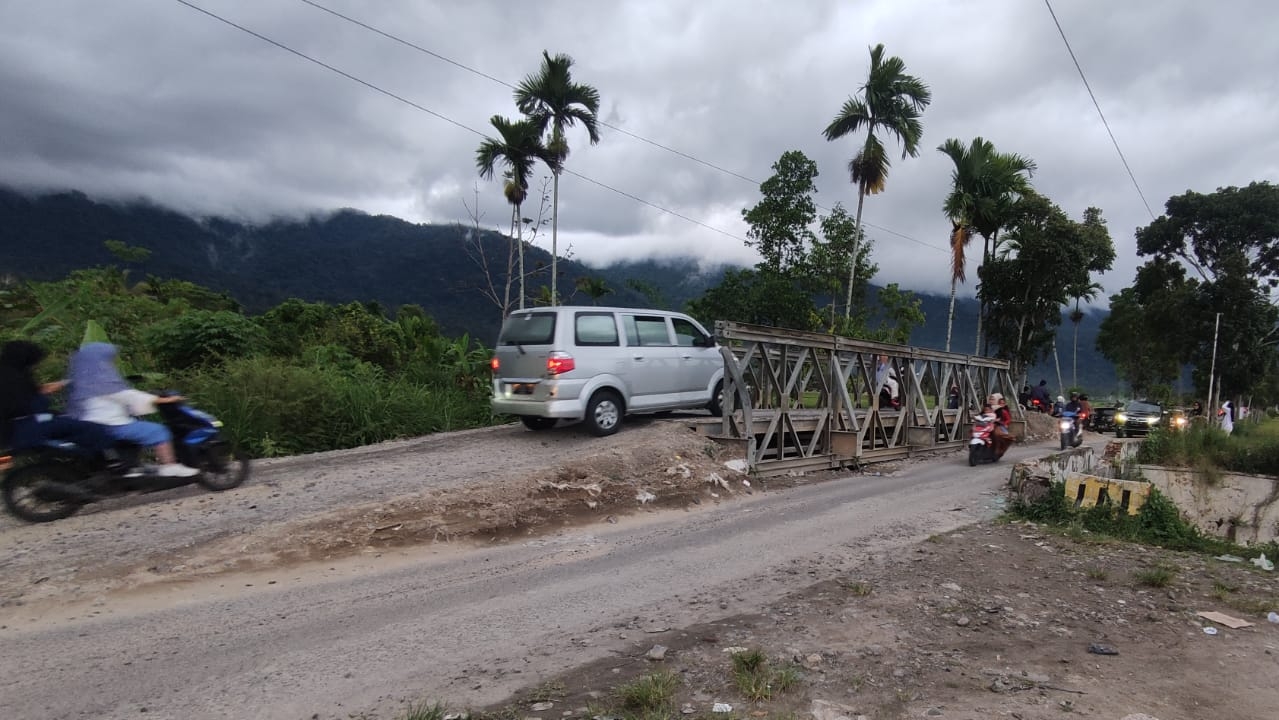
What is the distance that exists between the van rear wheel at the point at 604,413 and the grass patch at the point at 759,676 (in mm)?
6121

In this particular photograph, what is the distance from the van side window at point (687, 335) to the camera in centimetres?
1109

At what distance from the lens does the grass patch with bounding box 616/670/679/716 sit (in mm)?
3287

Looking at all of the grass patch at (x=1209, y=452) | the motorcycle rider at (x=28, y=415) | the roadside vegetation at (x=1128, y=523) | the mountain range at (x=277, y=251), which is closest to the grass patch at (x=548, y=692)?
the motorcycle rider at (x=28, y=415)

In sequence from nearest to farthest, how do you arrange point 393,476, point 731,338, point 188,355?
1. point 393,476
2. point 731,338
3. point 188,355

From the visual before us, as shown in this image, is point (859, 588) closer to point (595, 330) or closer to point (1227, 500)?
point (595, 330)

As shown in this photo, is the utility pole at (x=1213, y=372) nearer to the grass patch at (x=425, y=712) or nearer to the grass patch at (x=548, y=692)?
the grass patch at (x=548, y=692)

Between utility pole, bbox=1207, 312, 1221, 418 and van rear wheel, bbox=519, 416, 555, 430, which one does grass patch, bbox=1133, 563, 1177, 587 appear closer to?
van rear wheel, bbox=519, 416, 555, 430

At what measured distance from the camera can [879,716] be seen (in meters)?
3.26

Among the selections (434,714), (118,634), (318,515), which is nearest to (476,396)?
(318,515)

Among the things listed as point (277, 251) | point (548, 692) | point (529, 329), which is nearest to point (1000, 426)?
point (529, 329)

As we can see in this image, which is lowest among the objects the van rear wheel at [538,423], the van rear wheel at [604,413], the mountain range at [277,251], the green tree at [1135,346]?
the van rear wheel at [538,423]

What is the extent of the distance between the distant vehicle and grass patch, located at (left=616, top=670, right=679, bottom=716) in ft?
93.9

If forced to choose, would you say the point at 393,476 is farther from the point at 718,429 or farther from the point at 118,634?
the point at 718,429

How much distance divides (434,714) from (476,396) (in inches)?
421
